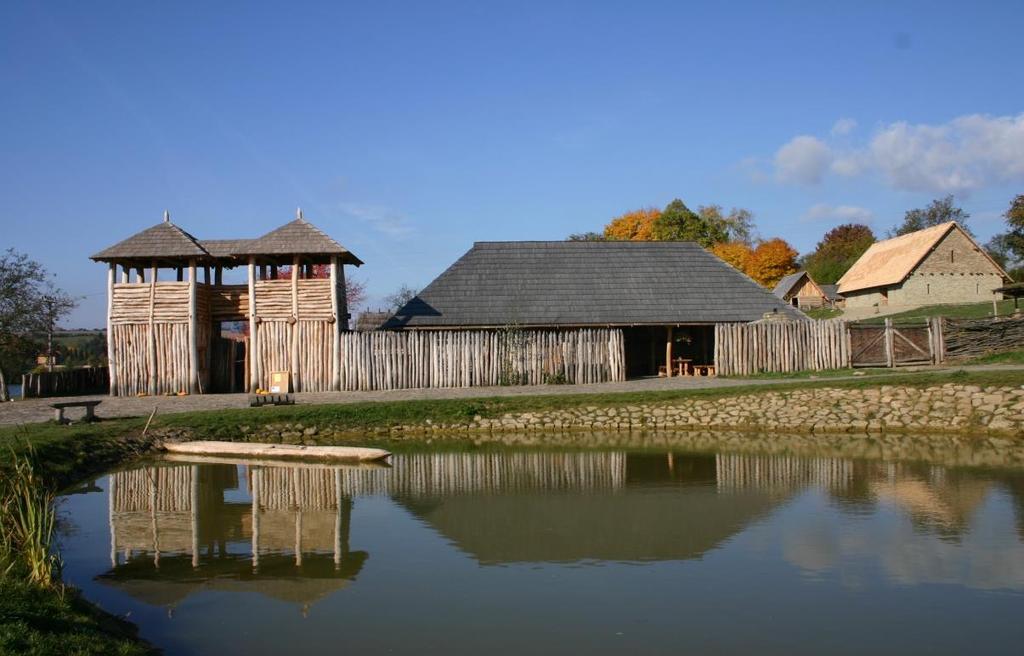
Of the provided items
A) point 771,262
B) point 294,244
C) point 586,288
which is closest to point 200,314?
point 294,244

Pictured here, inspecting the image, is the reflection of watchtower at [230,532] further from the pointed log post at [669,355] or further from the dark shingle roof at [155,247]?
the pointed log post at [669,355]

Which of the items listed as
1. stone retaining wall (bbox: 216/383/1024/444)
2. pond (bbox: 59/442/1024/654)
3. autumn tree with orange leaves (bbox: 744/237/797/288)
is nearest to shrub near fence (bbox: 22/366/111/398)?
stone retaining wall (bbox: 216/383/1024/444)

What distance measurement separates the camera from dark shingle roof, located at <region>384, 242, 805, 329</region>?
25688 mm

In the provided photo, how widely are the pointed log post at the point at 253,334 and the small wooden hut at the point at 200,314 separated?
27mm

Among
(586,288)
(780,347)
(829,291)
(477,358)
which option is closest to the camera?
(477,358)

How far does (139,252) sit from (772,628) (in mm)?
20217

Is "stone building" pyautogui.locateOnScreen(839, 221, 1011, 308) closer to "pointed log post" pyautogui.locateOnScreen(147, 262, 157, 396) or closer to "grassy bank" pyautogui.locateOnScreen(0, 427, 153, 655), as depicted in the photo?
"pointed log post" pyautogui.locateOnScreen(147, 262, 157, 396)

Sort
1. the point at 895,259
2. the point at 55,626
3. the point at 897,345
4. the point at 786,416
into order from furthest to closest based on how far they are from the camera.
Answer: the point at 895,259 → the point at 897,345 → the point at 786,416 → the point at 55,626

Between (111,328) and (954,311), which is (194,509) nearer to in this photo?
(111,328)

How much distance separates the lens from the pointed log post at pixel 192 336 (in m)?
22.6

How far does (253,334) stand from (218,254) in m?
2.75

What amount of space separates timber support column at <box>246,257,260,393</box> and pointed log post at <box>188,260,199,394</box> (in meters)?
1.44

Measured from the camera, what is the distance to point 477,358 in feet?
77.2

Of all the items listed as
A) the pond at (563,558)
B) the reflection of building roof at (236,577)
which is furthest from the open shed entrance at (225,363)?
the reflection of building roof at (236,577)
